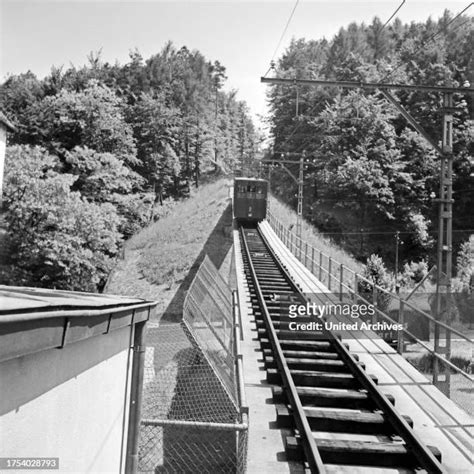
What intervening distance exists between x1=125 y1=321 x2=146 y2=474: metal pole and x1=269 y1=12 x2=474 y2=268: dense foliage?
39850mm

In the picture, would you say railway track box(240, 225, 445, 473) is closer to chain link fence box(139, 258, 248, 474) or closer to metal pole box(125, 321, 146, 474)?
chain link fence box(139, 258, 248, 474)

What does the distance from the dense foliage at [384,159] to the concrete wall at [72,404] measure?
40644mm

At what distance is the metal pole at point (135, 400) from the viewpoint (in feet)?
17.7

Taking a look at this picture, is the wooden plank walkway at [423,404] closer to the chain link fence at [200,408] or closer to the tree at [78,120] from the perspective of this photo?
the chain link fence at [200,408]

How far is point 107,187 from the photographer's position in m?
38.8

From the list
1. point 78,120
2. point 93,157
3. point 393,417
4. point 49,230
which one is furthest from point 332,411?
point 78,120

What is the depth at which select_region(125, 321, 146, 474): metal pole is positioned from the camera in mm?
5410

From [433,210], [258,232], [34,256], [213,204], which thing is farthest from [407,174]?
[34,256]

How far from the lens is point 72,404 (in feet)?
13.1

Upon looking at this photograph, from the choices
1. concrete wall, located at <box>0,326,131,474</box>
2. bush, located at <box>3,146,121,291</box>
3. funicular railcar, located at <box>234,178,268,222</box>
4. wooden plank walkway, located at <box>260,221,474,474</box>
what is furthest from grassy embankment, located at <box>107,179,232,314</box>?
concrete wall, located at <box>0,326,131,474</box>

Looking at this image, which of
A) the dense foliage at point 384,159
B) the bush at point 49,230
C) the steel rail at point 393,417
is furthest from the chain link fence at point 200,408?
the dense foliage at point 384,159

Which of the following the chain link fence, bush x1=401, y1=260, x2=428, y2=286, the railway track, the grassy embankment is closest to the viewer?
the railway track

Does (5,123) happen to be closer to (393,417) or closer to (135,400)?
(135,400)

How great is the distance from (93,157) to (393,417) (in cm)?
3656
